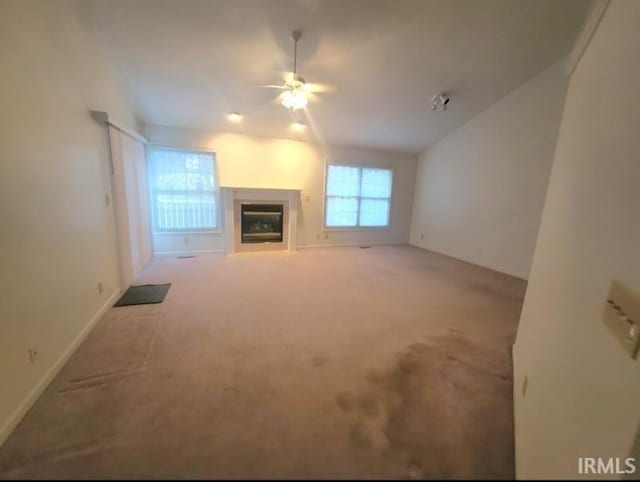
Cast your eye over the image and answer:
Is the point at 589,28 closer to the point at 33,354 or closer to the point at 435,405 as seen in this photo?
the point at 435,405

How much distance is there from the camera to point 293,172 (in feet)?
18.8

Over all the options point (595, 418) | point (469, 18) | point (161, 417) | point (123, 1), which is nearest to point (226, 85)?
point (123, 1)

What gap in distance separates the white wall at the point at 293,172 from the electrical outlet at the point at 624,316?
5308 mm

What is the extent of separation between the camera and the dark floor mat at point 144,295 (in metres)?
3.02

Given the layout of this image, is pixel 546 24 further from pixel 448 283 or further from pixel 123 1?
pixel 123 1

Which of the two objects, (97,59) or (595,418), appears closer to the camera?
(595,418)

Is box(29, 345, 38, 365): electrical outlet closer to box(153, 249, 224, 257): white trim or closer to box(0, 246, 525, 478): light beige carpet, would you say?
box(0, 246, 525, 478): light beige carpet

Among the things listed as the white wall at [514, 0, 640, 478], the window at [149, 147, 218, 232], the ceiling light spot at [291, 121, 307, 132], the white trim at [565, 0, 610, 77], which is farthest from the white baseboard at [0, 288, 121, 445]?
the ceiling light spot at [291, 121, 307, 132]

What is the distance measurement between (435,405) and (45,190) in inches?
117

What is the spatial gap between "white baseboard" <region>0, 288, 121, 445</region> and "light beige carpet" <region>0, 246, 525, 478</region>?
42mm

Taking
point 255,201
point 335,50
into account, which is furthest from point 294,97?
point 255,201

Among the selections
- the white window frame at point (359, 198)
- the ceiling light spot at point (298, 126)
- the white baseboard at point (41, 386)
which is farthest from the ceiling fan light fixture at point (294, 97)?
the white window frame at point (359, 198)

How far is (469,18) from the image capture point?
8.96 feet

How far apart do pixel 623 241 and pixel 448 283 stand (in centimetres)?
344
